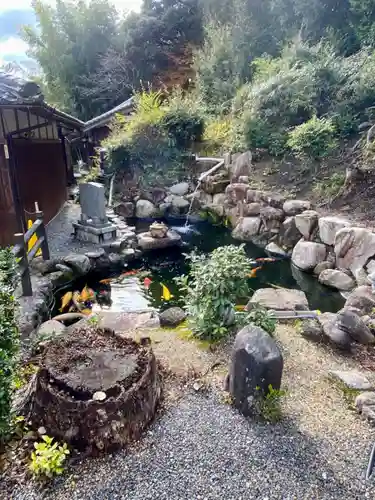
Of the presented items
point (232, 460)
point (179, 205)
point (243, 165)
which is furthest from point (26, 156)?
point (232, 460)

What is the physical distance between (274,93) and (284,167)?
2538 mm

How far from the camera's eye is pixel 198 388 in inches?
123

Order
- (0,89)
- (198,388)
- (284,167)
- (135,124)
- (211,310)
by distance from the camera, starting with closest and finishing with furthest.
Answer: (198,388) < (211,310) < (0,89) < (284,167) < (135,124)

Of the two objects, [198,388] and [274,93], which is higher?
[274,93]

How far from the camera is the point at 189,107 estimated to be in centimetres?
1320

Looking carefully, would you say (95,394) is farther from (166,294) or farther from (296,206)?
(296,206)

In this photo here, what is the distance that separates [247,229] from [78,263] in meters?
4.96

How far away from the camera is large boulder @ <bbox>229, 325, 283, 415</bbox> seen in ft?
8.94

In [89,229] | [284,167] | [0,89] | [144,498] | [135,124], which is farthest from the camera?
[135,124]

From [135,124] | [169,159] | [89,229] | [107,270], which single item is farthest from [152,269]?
[135,124]

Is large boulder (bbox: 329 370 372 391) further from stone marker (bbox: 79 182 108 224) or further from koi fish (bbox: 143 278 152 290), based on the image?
stone marker (bbox: 79 182 108 224)

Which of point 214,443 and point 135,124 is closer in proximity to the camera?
point 214,443

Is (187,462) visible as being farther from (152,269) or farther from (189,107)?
(189,107)

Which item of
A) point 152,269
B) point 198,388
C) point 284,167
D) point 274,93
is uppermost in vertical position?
point 274,93
